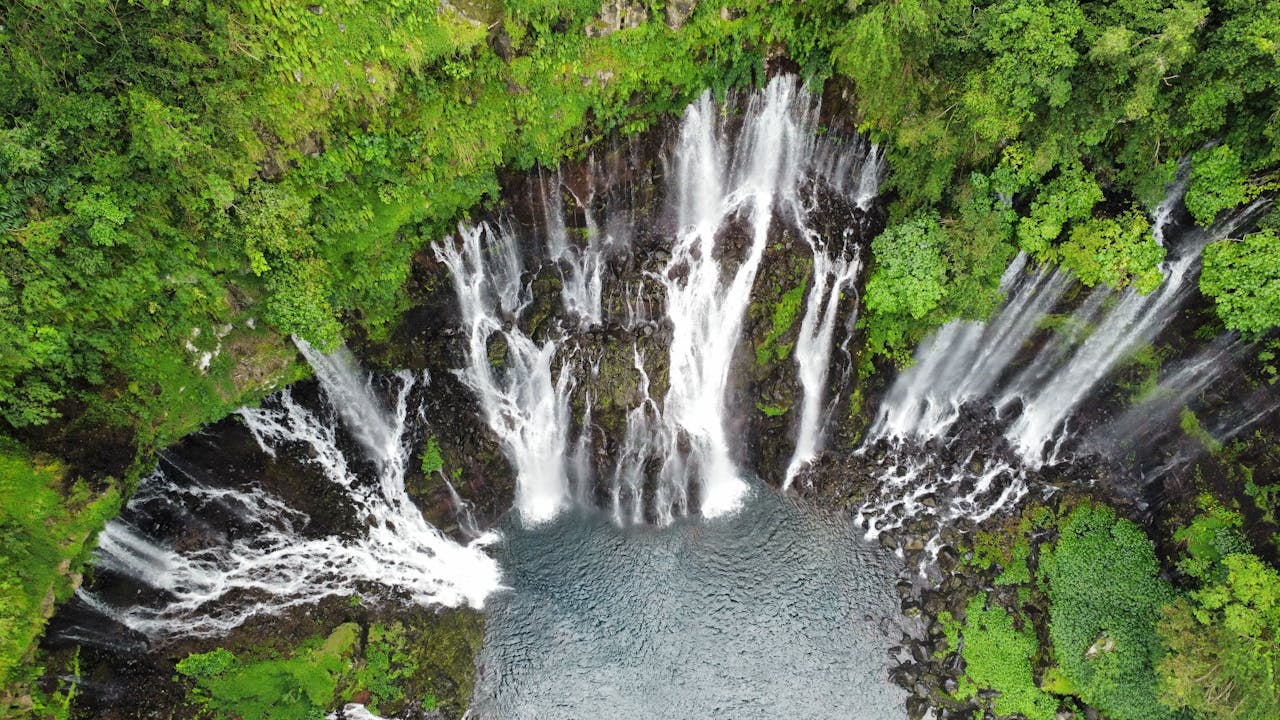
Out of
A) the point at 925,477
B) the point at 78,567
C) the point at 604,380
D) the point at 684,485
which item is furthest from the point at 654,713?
the point at 78,567

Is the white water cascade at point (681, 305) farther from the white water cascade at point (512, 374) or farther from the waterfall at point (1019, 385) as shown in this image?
the waterfall at point (1019, 385)

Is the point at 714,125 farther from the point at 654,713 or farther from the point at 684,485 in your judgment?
the point at 654,713

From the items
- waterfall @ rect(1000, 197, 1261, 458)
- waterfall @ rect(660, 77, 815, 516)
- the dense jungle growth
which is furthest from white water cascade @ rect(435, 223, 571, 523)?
waterfall @ rect(1000, 197, 1261, 458)

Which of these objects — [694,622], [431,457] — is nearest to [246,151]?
[431,457]

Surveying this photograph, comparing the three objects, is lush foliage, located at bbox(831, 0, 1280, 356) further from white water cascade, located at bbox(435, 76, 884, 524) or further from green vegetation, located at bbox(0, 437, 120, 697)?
green vegetation, located at bbox(0, 437, 120, 697)

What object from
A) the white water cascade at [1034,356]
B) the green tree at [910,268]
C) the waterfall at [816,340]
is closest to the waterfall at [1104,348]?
the white water cascade at [1034,356]
